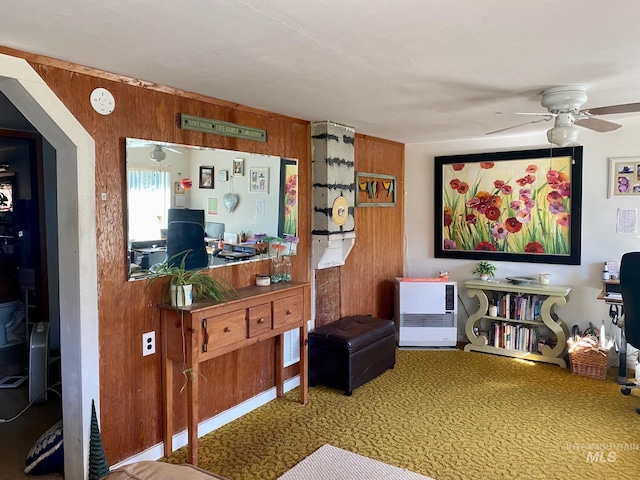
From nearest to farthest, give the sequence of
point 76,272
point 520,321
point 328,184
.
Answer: point 76,272
point 328,184
point 520,321

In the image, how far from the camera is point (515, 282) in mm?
4727

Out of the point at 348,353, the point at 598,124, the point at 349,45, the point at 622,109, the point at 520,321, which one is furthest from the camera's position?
the point at 520,321

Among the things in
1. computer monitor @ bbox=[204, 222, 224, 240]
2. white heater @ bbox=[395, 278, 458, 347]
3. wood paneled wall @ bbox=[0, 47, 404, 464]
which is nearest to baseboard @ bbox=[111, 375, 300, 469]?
wood paneled wall @ bbox=[0, 47, 404, 464]

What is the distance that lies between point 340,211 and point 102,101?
212 cm

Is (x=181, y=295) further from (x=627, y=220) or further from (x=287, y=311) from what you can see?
(x=627, y=220)

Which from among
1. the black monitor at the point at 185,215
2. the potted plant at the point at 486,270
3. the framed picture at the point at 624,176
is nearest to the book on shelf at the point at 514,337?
the potted plant at the point at 486,270

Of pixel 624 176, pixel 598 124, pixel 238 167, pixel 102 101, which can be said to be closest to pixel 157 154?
pixel 102 101

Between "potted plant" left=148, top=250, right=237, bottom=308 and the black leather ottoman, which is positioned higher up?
"potted plant" left=148, top=250, right=237, bottom=308

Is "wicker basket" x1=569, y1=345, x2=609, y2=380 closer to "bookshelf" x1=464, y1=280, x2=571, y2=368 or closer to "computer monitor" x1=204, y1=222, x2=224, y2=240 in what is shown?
"bookshelf" x1=464, y1=280, x2=571, y2=368

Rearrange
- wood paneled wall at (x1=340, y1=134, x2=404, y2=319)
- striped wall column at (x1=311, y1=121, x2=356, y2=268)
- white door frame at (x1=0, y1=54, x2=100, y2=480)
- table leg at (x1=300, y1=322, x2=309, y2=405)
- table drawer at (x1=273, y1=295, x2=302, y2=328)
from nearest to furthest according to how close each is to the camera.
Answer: white door frame at (x1=0, y1=54, x2=100, y2=480), table drawer at (x1=273, y1=295, x2=302, y2=328), table leg at (x1=300, y1=322, x2=309, y2=405), striped wall column at (x1=311, y1=121, x2=356, y2=268), wood paneled wall at (x1=340, y1=134, x2=404, y2=319)

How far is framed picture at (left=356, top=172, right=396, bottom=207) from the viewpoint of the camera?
472 cm

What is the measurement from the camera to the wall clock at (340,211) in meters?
3.99

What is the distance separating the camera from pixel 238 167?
3309 mm

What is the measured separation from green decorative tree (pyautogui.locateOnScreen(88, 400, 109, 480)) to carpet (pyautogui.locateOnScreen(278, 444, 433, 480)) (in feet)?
3.04
